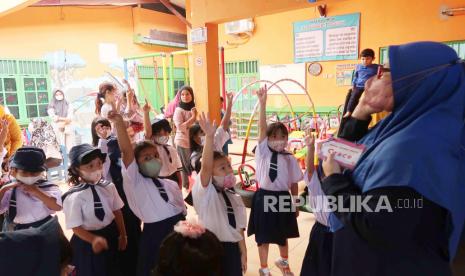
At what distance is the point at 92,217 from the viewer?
1.99 metres

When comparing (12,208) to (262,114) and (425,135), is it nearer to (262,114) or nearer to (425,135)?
(262,114)

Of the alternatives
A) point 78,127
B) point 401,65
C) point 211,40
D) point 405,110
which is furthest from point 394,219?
point 78,127

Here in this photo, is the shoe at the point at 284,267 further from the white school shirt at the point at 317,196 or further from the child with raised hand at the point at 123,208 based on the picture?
the child with raised hand at the point at 123,208

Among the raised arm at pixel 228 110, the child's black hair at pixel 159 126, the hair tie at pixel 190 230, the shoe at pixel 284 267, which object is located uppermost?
the raised arm at pixel 228 110

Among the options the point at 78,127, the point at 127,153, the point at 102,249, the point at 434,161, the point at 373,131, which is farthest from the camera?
the point at 78,127

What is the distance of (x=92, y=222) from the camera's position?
1.99 meters

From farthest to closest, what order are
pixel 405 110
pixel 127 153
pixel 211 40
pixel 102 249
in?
pixel 211 40, pixel 127 153, pixel 102 249, pixel 405 110

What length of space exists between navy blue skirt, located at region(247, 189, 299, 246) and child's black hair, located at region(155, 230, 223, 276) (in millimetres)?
1476

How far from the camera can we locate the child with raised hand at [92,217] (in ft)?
6.35

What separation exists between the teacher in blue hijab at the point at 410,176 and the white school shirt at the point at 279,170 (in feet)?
4.46

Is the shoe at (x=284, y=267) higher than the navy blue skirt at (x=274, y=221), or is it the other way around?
the navy blue skirt at (x=274, y=221)

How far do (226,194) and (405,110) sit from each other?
1.21m

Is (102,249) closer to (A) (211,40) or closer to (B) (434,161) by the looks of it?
(B) (434,161)

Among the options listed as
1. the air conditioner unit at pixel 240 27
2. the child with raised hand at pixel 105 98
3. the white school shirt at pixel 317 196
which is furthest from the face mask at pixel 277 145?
the air conditioner unit at pixel 240 27
